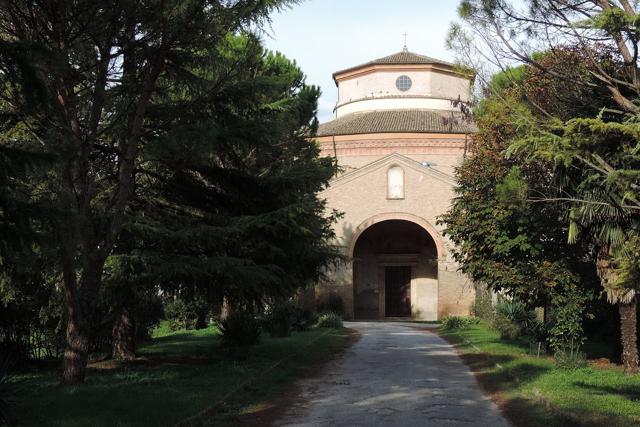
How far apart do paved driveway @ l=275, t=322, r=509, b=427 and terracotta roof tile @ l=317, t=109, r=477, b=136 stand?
23.9 metres

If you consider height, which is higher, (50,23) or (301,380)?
(50,23)

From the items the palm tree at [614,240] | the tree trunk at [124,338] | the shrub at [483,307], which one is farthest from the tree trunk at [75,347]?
the shrub at [483,307]

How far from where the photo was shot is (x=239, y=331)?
1833cm

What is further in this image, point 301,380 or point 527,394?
point 301,380

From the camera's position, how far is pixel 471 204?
17.0 meters

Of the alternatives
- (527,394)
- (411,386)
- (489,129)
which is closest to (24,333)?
(411,386)

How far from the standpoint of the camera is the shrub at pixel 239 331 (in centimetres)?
1830

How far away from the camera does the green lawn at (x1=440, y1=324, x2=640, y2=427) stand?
8.93 m

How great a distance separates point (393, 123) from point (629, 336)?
29493 millimetres

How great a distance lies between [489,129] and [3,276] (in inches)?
452

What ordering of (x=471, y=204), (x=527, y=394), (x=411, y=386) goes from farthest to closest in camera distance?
(x=471, y=204), (x=411, y=386), (x=527, y=394)

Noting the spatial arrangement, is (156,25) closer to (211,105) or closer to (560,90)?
(211,105)

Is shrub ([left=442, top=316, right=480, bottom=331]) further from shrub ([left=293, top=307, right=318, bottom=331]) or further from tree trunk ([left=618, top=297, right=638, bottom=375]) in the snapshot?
tree trunk ([left=618, top=297, right=638, bottom=375])

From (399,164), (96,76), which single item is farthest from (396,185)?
(96,76)
